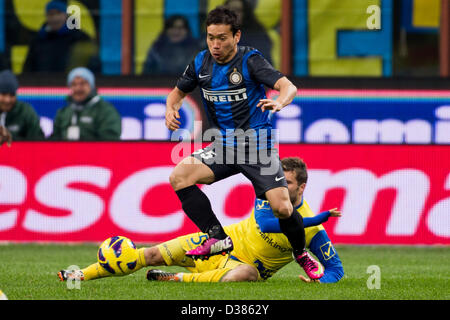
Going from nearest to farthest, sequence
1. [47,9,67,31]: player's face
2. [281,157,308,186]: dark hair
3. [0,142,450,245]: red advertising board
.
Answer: [281,157,308,186]: dark hair
[0,142,450,245]: red advertising board
[47,9,67,31]: player's face

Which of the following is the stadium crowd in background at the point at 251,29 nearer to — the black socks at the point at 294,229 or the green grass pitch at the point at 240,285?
the green grass pitch at the point at 240,285

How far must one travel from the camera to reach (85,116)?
470 inches

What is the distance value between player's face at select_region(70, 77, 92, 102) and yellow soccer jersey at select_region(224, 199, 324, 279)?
17.4 feet

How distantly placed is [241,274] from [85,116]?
5.44m

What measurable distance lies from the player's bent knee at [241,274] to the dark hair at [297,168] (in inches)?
30.4

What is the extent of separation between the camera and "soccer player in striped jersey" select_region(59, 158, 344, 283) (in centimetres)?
703

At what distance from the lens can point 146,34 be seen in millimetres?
13445

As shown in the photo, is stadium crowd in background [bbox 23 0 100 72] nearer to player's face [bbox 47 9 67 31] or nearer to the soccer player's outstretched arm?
player's face [bbox 47 9 67 31]

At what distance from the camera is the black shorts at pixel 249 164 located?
22.3 ft

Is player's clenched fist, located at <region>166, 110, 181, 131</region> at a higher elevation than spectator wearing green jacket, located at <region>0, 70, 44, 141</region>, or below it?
higher

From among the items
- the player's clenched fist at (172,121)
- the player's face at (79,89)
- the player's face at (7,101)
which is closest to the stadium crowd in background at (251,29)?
the player's face at (79,89)

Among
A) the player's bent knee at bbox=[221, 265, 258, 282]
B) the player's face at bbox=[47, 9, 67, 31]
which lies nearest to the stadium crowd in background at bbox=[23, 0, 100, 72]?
the player's face at bbox=[47, 9, 67, 31]

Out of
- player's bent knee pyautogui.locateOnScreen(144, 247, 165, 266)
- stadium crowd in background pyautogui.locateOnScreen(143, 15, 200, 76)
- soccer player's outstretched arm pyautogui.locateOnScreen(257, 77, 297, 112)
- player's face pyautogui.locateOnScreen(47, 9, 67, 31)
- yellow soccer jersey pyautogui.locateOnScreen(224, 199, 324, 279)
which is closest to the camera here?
soccer player's outstretched arm pyautogui.locateOnScreen(257, 77, 297, 112)
